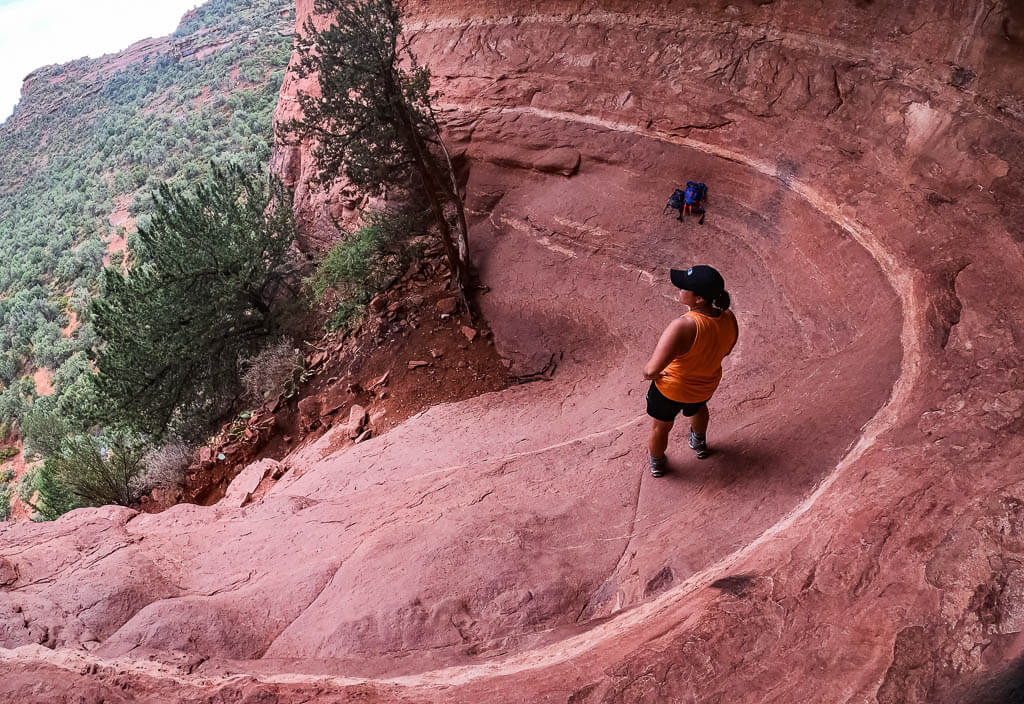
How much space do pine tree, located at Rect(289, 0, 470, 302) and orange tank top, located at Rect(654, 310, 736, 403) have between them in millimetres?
6859

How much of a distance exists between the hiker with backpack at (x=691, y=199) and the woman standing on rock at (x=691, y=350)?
18.1 feet

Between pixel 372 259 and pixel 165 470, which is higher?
pixel 372 259

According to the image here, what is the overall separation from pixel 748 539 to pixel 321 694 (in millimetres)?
2767

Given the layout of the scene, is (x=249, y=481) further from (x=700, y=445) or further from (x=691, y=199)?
(x=691, y=199)

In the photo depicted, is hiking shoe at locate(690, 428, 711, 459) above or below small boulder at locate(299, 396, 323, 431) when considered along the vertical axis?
above

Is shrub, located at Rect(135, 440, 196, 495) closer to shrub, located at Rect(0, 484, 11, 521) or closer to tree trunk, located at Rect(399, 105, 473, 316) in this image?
tree trunk, located at Rect(399, 105, 473, 316)

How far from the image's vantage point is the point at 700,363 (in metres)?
4.29

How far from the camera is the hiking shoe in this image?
5035 millimetres

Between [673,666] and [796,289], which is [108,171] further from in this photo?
[673,666]

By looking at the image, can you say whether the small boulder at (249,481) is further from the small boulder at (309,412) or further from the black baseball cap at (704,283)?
the black baseball cap at (704,283)

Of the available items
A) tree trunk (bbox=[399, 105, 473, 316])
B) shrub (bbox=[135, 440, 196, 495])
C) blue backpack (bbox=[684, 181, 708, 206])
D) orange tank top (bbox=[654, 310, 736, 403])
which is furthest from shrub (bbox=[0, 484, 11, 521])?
orange tank top (bbox=[654, 310, 736, 403])

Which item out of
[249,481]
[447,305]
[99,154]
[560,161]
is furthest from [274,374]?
[99,154]

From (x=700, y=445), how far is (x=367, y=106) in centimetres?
769

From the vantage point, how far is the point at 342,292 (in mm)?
12594
